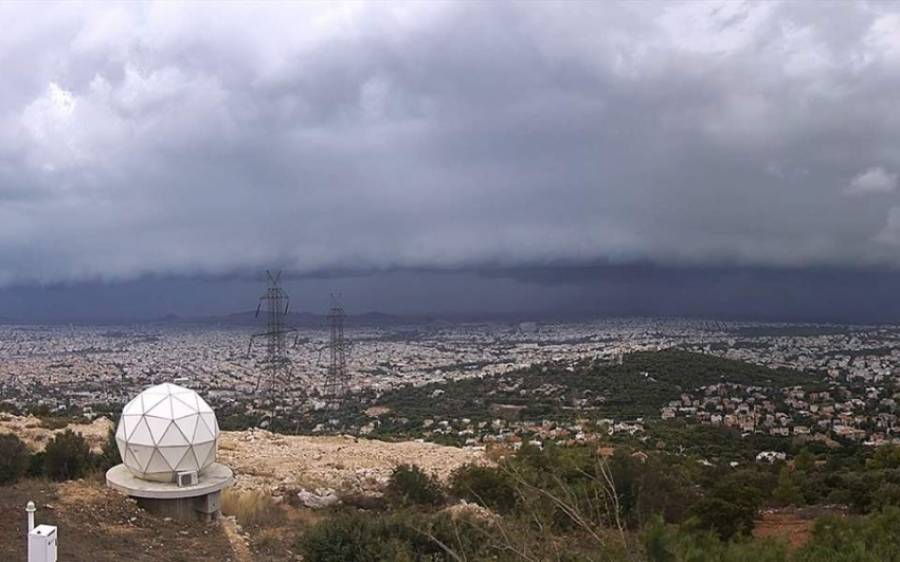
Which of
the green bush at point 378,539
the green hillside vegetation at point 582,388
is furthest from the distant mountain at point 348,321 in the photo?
the green bush at point 378,539

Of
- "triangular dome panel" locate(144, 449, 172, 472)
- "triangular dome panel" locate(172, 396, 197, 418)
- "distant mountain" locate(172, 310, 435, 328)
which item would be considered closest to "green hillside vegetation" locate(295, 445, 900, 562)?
"triangular dome panel" locate(144, 449, 172, 472)

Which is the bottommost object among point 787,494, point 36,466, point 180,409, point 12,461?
point 787,494

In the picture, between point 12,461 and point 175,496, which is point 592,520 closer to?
point 175,496

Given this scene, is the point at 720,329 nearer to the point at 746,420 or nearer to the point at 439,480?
the point at 746,420

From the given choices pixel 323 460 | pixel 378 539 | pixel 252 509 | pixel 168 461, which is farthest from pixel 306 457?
pixel 378 539

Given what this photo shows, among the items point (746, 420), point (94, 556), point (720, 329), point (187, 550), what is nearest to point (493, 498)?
point (187, 550)

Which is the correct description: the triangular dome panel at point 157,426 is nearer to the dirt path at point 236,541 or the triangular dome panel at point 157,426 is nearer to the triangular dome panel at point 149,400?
the triangular dome panel at point 149,400
